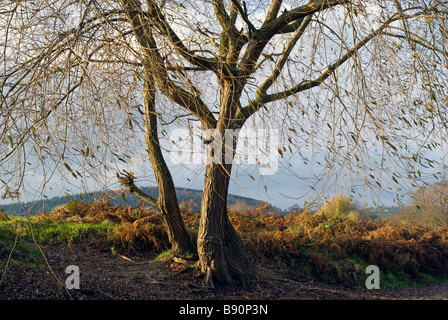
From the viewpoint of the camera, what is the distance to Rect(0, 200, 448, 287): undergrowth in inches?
275

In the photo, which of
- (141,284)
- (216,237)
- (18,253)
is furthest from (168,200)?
(18,253)

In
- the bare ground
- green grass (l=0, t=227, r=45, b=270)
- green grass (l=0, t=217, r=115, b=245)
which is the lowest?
the bare ground

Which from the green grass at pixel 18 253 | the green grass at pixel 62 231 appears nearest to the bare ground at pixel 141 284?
the green grass at pixel 18 253

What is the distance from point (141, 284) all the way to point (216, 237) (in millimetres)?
1172

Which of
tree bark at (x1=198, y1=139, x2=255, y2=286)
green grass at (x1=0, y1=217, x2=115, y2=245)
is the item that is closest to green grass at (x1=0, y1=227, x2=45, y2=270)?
green grass at (x1=0, y1=217, x2=115, y2=245)

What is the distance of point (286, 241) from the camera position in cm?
734

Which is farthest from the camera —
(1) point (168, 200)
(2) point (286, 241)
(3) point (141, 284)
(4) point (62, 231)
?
(2) point (286, 241)

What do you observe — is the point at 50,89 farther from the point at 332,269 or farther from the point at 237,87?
the point at 332,269

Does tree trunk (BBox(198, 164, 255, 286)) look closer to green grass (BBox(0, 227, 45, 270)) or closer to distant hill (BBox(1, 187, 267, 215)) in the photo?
distant hill (BBox(1, 187, 267, 215))

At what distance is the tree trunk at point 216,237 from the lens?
555 cm

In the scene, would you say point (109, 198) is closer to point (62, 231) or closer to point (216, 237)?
point (62, 231)
